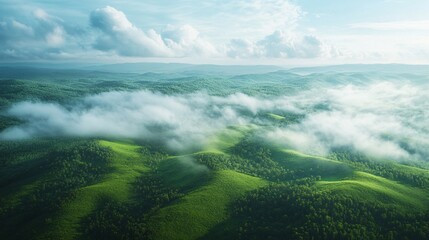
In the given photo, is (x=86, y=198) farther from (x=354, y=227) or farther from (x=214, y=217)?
(x=354, y=227)

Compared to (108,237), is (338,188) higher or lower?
higher

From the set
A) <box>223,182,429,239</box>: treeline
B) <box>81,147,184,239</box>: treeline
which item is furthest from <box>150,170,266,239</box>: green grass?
<box>223,182,429,239</box>: treeline

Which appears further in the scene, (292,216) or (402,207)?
(402,207)

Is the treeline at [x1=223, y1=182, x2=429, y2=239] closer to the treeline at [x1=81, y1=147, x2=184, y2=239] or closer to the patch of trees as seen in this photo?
the treeline at [x1=81, y1=147, x2=184, y2=239]

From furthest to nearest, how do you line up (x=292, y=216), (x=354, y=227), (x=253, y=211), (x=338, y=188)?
(x=338, y=188)
(x=253, y=211)
(x=292, y=216)
(x=354, y=227)

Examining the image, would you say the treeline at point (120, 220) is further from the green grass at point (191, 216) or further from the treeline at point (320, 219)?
the treeline at point (320, 219)

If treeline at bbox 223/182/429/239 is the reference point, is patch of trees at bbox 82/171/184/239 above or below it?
below

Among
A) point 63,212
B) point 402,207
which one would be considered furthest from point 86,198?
point 402,207

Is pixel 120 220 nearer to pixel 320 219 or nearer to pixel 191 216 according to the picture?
pixel 191 216
